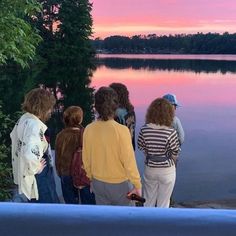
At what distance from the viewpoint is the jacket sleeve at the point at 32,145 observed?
3631mm

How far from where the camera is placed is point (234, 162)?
1387 cm

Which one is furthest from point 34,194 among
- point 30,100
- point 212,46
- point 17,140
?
point 212,46

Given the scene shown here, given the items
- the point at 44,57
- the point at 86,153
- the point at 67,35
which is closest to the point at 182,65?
the point at 67,35

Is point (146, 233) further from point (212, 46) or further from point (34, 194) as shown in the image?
point (212, 46)

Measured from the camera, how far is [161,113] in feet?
14.7

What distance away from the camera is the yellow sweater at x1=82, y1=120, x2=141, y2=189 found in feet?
12.5

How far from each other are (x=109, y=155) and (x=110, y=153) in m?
0.02

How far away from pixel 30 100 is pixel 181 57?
12732cm

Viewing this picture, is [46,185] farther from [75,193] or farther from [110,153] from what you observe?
[75,193]

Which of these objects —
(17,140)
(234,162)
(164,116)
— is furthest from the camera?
(234,162)

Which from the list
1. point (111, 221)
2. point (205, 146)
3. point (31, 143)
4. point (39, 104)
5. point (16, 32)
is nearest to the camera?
point (111, 221)

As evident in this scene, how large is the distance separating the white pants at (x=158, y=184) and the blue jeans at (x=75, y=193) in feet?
1.72

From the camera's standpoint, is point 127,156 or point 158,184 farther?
point 158,184

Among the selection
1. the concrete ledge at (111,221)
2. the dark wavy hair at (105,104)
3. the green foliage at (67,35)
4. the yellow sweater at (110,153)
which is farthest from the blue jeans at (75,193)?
the green foliage at (67,35)
